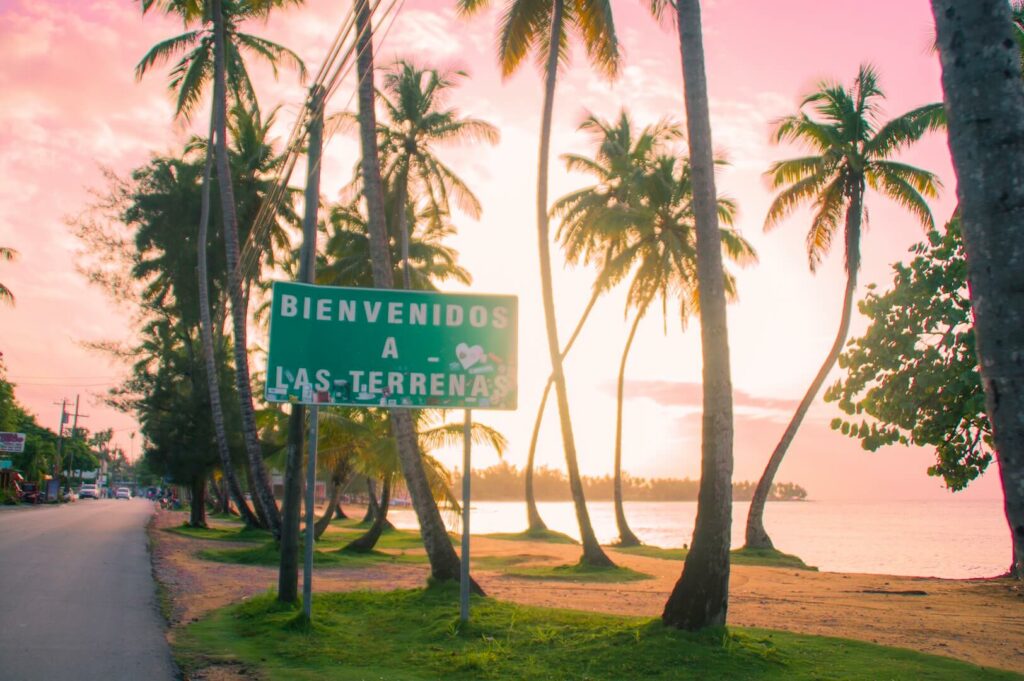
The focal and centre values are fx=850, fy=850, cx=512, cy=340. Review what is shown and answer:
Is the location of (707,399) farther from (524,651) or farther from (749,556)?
(749,556)

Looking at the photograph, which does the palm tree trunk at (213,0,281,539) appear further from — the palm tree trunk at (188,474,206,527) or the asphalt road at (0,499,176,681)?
the palm tree trunk at (188,474,206,527)

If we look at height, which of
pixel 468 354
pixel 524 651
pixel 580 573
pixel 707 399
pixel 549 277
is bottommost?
pixel 580 573

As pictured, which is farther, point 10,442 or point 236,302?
point 10,442

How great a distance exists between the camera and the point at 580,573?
2022 centimetres

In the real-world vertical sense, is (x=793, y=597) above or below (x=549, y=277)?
below

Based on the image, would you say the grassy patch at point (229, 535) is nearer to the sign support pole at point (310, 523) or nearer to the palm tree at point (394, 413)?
the palm tree at point (394, 413)

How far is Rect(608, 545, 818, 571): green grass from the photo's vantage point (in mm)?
24766

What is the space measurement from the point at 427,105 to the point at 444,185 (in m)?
2.59

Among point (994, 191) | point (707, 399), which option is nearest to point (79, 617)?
point (707, 399)

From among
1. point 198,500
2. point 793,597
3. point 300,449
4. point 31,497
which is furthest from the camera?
point 31,497

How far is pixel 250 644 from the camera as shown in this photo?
9516mm

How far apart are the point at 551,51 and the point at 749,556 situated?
1640cm

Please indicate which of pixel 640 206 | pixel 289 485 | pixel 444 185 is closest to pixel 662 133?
pixel 640 206

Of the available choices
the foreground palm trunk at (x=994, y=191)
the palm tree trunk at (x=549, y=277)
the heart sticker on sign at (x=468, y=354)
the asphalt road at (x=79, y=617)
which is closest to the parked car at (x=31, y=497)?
the asphalt road at (x=79, y=617)
